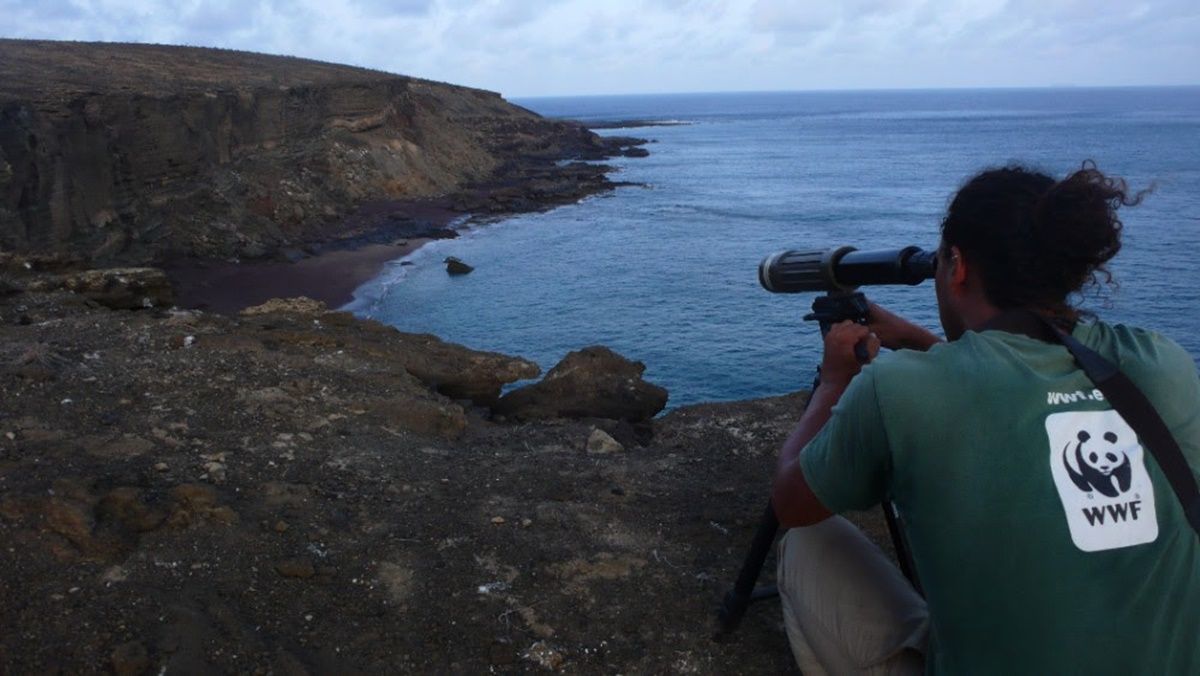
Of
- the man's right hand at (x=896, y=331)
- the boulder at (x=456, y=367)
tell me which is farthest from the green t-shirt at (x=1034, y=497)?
the boulder at (x=456, y=367)

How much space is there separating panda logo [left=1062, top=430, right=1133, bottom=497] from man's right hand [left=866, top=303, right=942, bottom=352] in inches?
39.0

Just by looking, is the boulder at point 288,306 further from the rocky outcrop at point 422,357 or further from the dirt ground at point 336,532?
the dirt ground at point 336,532

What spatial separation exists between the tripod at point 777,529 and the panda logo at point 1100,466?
28.8 inches

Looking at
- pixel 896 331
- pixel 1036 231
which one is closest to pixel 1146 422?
pixel 1036 231

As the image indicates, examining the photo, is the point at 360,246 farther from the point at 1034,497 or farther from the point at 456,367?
the point at 1034,497

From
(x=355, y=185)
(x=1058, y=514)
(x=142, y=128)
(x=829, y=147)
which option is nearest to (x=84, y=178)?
(x=142, y=128)

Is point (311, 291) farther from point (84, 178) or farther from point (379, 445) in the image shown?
point (379, 445)

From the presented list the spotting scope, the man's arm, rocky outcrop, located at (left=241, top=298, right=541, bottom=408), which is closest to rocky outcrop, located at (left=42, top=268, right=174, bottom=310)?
rocky outcrop, located at (left=241, top=298, right=541, bottom=408)

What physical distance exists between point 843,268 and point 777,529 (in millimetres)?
1239

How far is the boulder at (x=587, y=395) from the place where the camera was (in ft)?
36.6

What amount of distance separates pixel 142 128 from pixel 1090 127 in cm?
9194

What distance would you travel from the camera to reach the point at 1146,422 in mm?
2023

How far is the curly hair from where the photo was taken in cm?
219

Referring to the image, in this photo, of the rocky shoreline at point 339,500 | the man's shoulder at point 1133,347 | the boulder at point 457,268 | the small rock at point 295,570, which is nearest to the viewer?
the man's shoulder at point 1133,347
